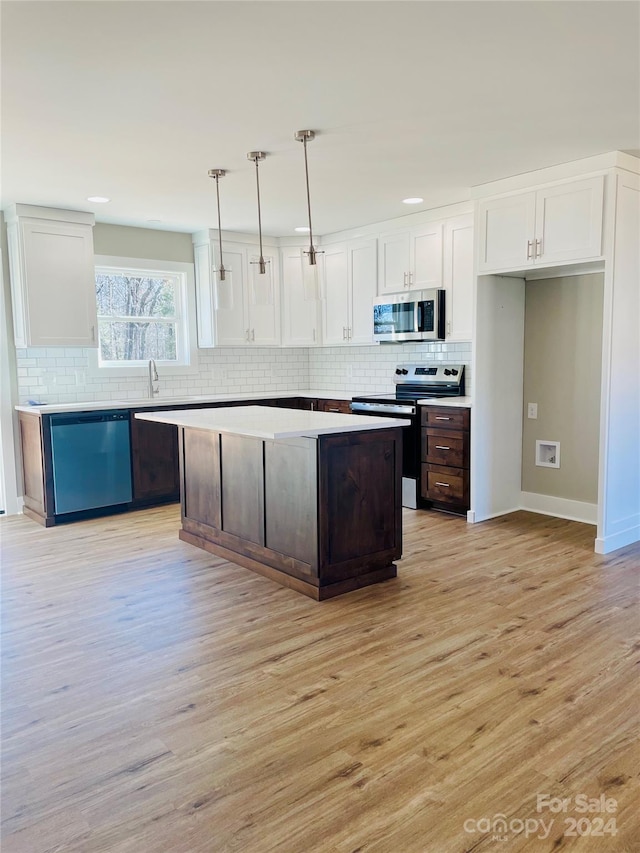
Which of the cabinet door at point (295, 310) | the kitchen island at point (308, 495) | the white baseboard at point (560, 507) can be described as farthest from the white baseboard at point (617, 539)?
the cabinet door at point (295, 310)

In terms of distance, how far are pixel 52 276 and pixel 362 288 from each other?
2.80 metres

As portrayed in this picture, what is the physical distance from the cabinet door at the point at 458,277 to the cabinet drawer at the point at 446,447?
0.81 m

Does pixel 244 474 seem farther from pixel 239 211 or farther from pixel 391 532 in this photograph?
pixel 239 211

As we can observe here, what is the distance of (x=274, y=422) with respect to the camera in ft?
11.6

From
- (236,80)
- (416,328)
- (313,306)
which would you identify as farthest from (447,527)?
(236,80)

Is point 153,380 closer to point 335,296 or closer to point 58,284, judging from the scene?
point 58,284

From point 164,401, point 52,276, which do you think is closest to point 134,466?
point 164,401

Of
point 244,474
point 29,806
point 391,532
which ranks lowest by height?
point 29,806

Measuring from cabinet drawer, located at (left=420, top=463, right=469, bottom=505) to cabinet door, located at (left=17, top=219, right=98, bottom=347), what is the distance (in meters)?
3.05

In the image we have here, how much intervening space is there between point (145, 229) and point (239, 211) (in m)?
1.19

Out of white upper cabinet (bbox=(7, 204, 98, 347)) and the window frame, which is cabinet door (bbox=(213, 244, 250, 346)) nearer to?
the window frame

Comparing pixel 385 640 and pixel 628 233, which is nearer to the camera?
pixel 385 640

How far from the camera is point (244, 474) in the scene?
3.88 m

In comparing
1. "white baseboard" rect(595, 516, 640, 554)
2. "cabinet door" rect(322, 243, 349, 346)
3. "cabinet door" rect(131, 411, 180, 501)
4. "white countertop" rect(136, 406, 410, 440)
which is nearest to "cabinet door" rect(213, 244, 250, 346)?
"cabinet door" rect(322, 243, 349, 346)
